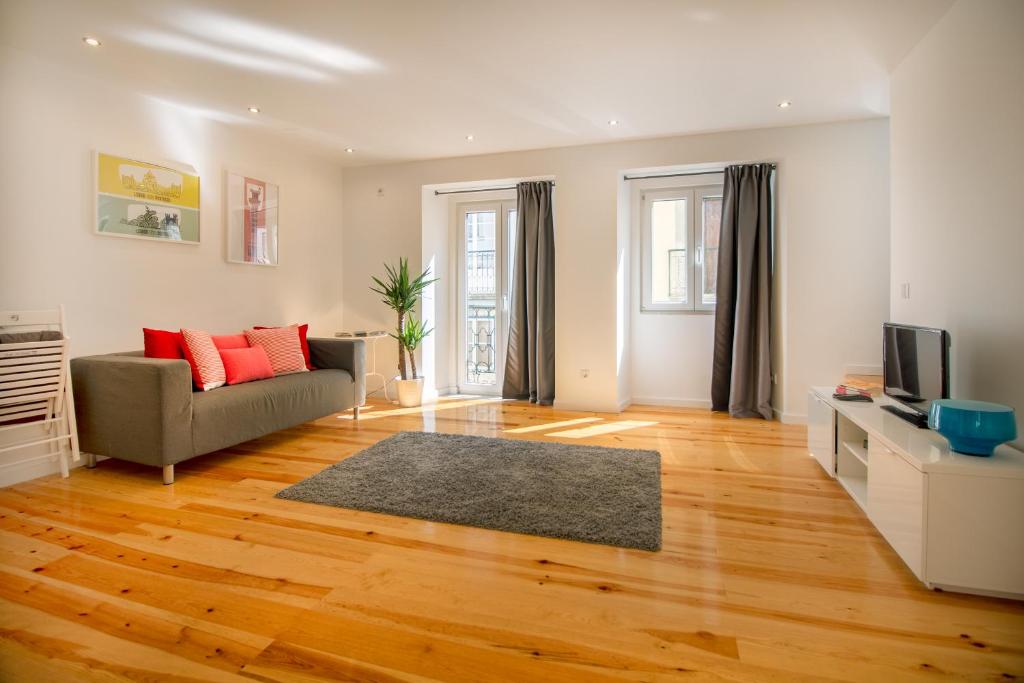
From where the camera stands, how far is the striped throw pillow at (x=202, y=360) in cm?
356

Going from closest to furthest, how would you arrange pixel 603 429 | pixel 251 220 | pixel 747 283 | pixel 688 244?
pixel 603 429 < pixel 251 220 < pixel 747 283 < pixel 688 244

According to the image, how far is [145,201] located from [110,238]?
38 cm

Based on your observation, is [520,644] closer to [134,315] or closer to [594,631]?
[594,631]

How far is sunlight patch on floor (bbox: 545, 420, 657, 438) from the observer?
14.1 ft

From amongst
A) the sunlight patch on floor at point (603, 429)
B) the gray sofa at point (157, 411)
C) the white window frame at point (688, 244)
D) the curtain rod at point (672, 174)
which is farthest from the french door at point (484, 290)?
the gray sofa at point (157, 411)

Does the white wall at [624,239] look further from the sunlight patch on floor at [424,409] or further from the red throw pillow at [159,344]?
the red throw pillow at [159,344]

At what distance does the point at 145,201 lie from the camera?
3.80 m

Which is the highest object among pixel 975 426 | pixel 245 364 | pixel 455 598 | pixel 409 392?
pixel 245 364

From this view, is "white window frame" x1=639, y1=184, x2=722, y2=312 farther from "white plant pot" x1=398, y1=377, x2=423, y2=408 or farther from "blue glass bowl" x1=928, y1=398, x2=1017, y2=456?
"blue glass bowl" x1=928, y1=398, x2=1017, y2=456

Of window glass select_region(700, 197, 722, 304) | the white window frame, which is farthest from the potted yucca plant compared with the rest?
window glass select_region(700, 197, 722, 304)

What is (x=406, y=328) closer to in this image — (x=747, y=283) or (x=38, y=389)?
(x=38, y=389)

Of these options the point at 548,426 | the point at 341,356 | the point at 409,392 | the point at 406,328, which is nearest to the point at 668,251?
the point at 548,426

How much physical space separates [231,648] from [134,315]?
3.03 m

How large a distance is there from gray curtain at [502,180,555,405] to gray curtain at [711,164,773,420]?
168 cm
